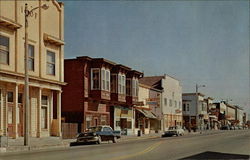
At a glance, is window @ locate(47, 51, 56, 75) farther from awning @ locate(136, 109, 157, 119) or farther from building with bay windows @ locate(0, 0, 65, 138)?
awning @ locate(136, 109, 157, 119)

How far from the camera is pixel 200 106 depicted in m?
113

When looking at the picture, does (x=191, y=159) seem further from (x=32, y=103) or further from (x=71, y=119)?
(x=71, y=119)

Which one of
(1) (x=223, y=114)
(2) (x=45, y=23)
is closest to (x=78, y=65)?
(2) (x=45, y=23)

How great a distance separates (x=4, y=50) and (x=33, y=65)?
3.90 m

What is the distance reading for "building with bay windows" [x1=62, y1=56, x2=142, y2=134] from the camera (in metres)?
47.1

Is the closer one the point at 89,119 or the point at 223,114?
the point at 89,119

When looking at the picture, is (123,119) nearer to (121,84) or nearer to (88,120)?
(121,84)

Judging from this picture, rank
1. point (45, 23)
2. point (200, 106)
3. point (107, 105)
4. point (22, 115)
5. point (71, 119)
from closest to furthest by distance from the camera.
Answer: point (22, 115) → point (45, 23) → point (71, 119) → point (107, 105) → point (200, 106)

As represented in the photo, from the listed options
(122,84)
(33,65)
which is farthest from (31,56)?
(122,84)

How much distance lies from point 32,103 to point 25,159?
17.7 metres

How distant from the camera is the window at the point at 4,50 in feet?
104

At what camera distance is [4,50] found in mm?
31891

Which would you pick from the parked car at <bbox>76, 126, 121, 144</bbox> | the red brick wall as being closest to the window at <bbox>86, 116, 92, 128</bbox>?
the red brick wall

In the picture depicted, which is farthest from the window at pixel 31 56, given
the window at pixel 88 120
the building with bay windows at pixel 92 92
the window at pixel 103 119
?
the window at pixel 103 119
